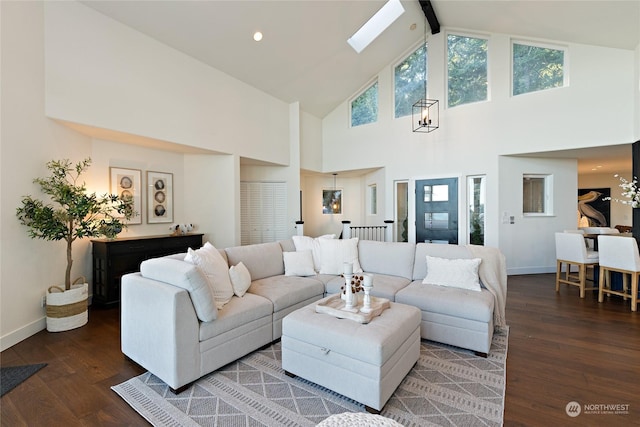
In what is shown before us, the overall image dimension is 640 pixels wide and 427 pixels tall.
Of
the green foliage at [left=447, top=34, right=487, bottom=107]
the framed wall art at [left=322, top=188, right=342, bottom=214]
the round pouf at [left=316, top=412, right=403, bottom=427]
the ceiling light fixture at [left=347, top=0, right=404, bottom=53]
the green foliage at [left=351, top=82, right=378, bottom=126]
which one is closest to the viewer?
Answer: the round pouf at [left=316, top=412, right=403, bottom=427]

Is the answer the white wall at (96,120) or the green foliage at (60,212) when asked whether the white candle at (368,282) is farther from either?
the white wall at (96,120)

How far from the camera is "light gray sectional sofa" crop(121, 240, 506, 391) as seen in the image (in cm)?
211

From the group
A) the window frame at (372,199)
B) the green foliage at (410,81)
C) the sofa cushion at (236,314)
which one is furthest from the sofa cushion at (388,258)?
the green foliage at (410,81)

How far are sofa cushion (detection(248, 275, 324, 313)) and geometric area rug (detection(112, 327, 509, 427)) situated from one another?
597 millimetres

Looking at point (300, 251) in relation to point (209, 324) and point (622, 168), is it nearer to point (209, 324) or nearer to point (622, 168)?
point (209, 324)


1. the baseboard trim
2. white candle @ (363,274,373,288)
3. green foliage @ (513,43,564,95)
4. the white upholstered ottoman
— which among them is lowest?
the baseboard trim

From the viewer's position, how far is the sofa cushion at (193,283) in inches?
83.7

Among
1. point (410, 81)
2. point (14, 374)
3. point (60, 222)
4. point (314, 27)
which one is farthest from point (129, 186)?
point (410, 81)

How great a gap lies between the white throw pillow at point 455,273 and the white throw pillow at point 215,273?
2160 millimetres

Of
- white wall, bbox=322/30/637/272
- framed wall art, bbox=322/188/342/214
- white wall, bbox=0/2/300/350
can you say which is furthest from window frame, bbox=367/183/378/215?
white wall, bbox=0/2/300/350

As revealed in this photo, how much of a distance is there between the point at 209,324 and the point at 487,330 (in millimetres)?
2389

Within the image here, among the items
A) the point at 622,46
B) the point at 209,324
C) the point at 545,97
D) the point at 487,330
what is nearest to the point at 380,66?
the point at 545,97

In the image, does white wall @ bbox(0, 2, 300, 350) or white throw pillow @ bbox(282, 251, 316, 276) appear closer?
white wall @ bbox(0, 2, 300, 350)

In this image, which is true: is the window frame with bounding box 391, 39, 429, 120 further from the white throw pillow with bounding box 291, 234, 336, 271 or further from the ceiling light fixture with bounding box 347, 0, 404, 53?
the white throw pillow with bounding box 291, 234, 336, 271
